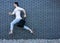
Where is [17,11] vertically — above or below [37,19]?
above

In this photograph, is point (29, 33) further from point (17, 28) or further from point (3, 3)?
point (3, 3)

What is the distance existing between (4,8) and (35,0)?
5.13ft

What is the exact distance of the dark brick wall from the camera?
51.5 ft

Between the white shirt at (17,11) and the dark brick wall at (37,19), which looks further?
the dark brick wall at (37,19)

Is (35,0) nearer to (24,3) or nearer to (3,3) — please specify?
(24,3)

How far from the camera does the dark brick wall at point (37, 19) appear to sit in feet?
51.5

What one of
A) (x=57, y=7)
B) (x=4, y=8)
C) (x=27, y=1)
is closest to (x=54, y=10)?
(x=57, y=7)

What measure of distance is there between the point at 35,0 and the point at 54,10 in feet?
3.50

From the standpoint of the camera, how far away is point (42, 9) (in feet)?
51.9

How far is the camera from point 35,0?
1576cm

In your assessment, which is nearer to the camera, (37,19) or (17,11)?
(17,11)

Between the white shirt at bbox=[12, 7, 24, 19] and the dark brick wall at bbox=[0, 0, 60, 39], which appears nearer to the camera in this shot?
the white shirt at bbox=[12, 7, 24, 19]

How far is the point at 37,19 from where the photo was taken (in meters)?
15.8

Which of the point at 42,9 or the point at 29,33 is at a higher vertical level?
the point at 42,9
